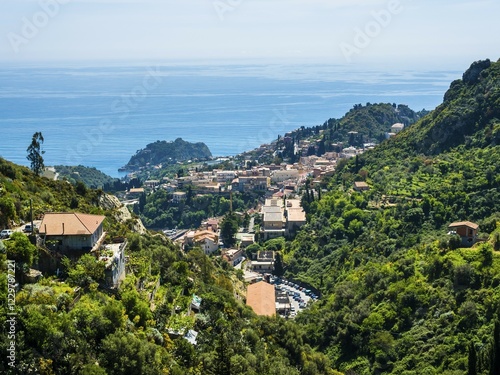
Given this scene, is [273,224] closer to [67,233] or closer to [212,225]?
[212,225]

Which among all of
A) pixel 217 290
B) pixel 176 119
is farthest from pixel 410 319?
pixel 176 119

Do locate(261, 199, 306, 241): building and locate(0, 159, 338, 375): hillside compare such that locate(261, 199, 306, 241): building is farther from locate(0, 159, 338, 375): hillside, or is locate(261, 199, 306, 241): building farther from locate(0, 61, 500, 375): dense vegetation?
locate(0, 159, 338, 375): hillside

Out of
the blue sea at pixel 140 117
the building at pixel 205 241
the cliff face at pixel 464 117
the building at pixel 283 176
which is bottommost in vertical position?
the building at pixel 205 241

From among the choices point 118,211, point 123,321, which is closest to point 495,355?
point 123,321

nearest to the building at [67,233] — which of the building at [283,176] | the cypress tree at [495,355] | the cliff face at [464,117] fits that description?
the cypress tree at [495,355]

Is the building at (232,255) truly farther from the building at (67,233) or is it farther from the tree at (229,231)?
the building at (67,233)

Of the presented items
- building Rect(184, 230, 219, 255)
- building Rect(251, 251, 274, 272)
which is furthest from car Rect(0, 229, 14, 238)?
building Rect(184, 230, 219, 255)
